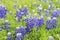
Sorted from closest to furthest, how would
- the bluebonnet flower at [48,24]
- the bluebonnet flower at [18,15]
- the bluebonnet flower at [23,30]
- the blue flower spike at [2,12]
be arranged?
1. the bluebonnet flower at [23,30]
2. the bluebonnet flower at [48,24]
3. the bluebonnet flower at [18,15]
4. the blue flower spike at [2,12]

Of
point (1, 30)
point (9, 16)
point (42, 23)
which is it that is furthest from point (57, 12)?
point (1, 30)

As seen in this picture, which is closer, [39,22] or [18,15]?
[39,22]

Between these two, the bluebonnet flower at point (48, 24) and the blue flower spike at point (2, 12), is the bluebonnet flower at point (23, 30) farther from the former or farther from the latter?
the blue flower spike at point (2, 12)

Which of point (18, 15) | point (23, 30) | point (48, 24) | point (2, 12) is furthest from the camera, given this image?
point (2, 12)

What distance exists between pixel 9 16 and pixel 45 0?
1.31m

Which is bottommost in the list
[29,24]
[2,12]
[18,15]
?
[29,24]

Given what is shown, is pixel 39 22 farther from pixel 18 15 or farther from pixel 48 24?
pixel 18 15

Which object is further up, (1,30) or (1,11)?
(1,11)

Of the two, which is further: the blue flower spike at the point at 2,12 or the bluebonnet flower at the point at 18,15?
the blue flower spike at the point at 2,12

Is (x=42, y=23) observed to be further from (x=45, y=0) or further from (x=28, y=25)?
(x=45, y=0)

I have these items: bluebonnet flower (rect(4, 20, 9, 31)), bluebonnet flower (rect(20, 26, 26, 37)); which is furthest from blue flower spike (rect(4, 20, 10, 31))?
bluebonnet flower (rect(20, 26, 26, 37))

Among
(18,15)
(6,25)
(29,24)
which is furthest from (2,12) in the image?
(29,24)

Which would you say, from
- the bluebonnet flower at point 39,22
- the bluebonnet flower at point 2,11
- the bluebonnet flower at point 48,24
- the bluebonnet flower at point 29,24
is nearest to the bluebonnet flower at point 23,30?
the bluebonnet flower at point 29,24

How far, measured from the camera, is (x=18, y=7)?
4059 mm
